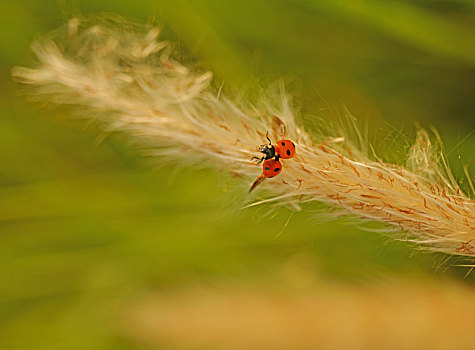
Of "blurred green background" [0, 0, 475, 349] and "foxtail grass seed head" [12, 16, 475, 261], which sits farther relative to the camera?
"blurred green background" [0, 0, 475, 349]

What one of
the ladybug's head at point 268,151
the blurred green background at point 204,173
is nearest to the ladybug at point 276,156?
the ladybug's head at point 268,151

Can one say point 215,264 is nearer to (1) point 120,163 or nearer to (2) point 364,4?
(1) point 120,163

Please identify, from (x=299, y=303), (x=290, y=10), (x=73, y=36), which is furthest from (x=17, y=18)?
(x=299, y=303)

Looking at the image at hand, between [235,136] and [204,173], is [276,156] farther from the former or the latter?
[204,173]

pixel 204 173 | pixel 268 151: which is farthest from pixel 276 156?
pixel 204 173

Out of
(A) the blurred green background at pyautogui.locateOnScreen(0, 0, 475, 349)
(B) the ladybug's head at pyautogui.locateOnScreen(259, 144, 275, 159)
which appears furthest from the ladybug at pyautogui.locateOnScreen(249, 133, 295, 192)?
(A) the blurred green background at pyautogui.locateOnScreen(0, 0, 475, 349)

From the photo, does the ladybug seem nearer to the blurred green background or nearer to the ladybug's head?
the ladybug's head
